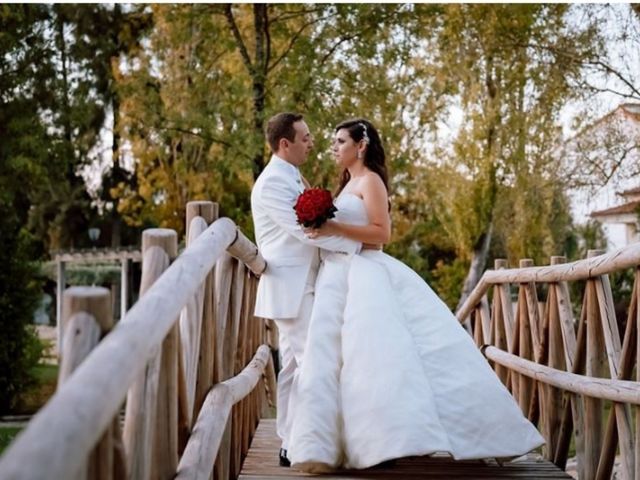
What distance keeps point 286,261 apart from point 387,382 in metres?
1.01

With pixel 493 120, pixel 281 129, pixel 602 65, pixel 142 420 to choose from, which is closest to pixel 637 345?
pixel 142 420

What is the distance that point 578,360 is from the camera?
4477 millimetres

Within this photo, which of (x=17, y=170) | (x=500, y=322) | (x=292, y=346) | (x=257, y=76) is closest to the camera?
(x=292, y=346)

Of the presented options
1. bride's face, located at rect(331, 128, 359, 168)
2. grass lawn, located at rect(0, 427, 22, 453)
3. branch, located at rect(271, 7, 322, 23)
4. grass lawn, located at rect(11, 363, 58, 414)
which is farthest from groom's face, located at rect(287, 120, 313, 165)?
branch, located at rect(271, 7, 322, 23)

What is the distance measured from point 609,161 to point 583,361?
1005 centimetres

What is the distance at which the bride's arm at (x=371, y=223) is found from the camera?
4.77 meters

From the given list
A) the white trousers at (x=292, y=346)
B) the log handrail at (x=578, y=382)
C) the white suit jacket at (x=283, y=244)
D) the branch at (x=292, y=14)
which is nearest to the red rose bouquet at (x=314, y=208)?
the white suit jacket at (x=283, y=244)

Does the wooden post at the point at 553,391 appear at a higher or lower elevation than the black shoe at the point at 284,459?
higher

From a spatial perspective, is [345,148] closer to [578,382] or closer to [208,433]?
[578,382]

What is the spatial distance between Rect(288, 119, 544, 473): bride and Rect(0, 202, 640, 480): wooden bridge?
219mm

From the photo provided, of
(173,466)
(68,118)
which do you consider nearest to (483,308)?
(173,466)

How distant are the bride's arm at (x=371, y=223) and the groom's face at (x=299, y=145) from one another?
0.36 m

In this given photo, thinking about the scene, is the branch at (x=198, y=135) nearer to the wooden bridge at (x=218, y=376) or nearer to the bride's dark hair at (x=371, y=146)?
the wooden bridge at (x=218, y=376)

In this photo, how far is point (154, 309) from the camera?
223 cm
